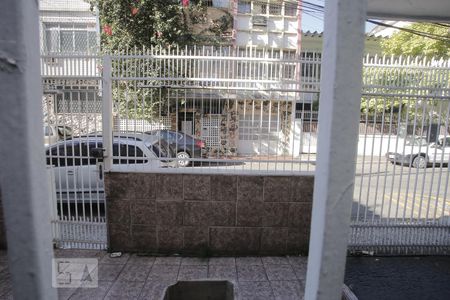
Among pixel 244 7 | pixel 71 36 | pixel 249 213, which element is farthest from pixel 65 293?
pixel 244 7

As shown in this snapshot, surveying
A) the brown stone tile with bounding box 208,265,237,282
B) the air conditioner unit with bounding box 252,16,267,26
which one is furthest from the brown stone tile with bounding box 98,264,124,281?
the air conditioner unit with bounding box 252,16,267,26

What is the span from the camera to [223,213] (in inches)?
168

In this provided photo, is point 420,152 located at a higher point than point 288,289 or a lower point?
higher

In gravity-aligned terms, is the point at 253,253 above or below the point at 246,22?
below

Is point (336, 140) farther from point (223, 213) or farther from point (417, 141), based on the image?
point (417, 141)

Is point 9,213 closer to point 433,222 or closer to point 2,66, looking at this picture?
point 2,66

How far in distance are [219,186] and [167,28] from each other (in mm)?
9472

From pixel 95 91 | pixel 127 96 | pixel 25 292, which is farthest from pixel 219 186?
pixel 25 292

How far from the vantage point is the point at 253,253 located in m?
4.35

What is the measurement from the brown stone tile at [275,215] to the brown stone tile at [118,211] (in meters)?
1.81

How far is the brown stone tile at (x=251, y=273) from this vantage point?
382 centimetres

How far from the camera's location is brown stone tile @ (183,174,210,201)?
13.8 feet

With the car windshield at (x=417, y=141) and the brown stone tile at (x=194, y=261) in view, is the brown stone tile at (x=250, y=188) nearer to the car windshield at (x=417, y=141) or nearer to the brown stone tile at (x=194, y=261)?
the brown stone tile at (x=194, y=261)

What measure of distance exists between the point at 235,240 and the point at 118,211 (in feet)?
5.28
